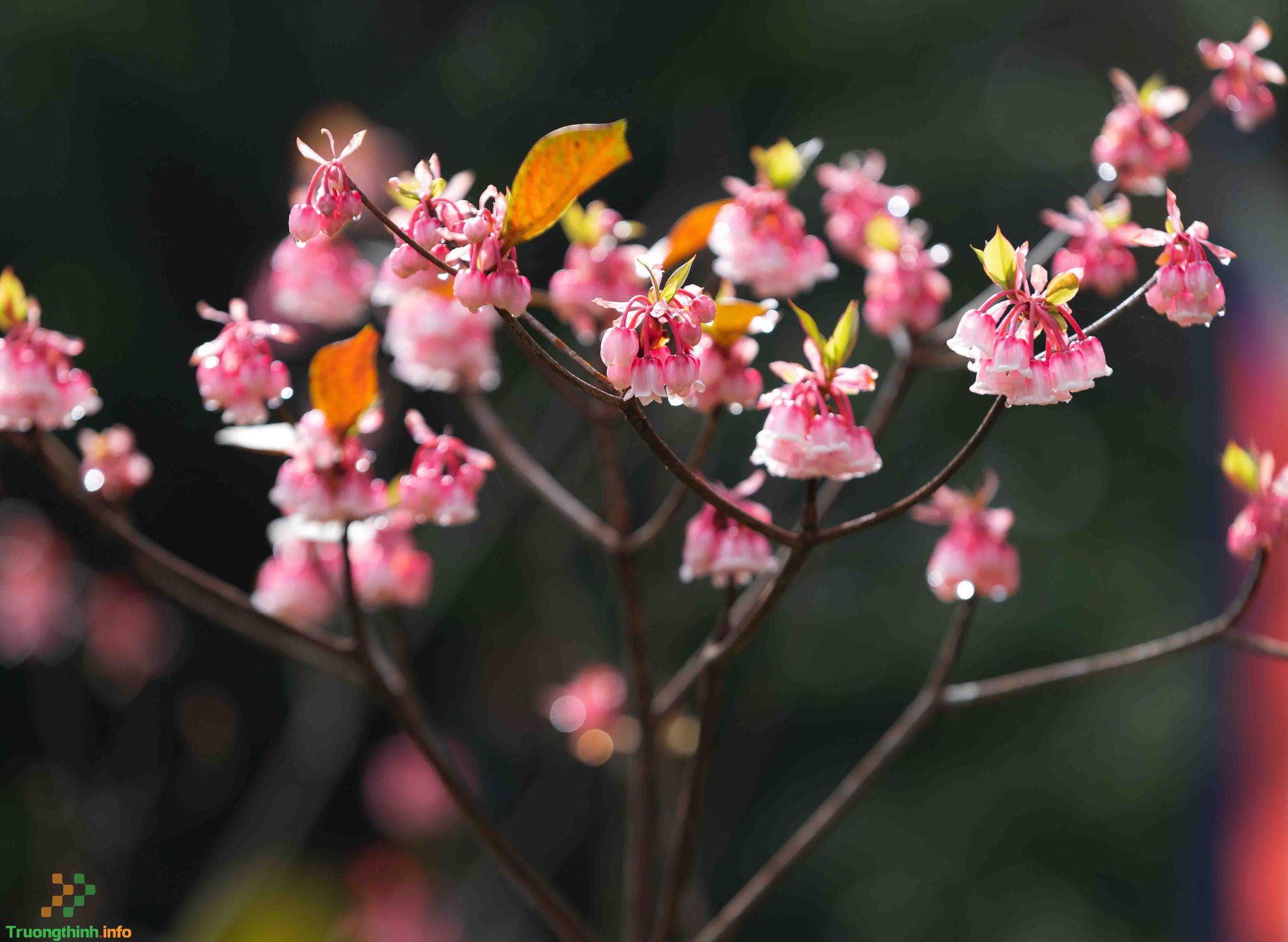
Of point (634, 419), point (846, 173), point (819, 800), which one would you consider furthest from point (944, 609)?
point (634, 419)

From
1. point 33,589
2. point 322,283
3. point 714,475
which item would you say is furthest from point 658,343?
point 33,589

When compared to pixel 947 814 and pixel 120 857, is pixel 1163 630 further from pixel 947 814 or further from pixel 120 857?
pixel 120 857

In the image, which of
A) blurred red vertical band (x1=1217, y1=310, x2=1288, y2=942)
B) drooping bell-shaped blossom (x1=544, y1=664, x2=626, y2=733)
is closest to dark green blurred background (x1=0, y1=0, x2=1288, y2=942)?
blurred red vertical band (x1=1217, y1=310, x2=1288, y2=942)

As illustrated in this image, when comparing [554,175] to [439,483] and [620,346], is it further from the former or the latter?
[439,483]

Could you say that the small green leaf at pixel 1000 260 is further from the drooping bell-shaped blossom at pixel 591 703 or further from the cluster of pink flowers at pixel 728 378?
the drooping bell-shaped blossom at pixel 591 703

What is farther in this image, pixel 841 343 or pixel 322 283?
pixel 322 283
